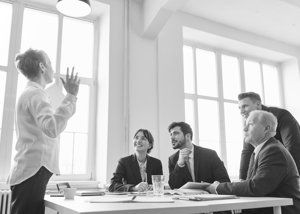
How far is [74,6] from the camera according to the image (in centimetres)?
286

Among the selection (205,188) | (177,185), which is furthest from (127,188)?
(205,188)

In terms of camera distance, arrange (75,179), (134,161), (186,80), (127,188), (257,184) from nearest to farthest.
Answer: (257,184)
(127,188)
(134,161)
(75,179)
(186,80)

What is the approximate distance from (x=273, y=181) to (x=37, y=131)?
1.28 meters

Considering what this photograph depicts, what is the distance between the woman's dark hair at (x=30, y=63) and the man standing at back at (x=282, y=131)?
1.69 meters

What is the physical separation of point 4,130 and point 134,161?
181cm

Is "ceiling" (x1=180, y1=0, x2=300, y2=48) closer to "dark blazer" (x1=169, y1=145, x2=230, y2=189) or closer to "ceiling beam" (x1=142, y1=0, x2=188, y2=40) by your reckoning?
"ceiling beam" (x1=142, y1=0, x2=188, y2=40)

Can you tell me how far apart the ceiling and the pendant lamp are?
2292mm

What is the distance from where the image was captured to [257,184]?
165 centimetres

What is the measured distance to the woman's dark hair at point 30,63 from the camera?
1584mm

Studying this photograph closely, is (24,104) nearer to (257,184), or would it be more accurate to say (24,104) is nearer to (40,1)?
(257,184)

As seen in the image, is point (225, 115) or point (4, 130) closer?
point (4, 130)

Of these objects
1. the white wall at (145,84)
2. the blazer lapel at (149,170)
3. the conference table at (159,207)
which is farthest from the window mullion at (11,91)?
the conference table at (159,207)

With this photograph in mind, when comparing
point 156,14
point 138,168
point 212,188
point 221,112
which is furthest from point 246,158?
point 221,112

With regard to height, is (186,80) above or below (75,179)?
above
